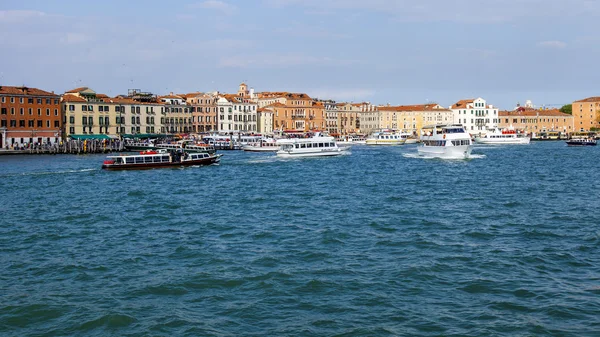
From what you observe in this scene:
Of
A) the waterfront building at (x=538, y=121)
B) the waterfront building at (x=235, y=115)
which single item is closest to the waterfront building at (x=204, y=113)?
the waterfront building at (x=235, y=115)

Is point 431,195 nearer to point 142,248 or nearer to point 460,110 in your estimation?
point 142,248

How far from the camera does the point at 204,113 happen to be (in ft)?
291

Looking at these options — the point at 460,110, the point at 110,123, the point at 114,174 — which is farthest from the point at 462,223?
the point at 460,110

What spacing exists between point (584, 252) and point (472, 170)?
23.7 meters

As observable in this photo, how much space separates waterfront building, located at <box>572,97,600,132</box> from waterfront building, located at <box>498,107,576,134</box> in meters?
1.60

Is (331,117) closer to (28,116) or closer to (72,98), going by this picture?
(72,98)

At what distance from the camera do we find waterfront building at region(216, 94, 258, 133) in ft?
291

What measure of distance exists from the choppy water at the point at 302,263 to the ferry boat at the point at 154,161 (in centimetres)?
1230

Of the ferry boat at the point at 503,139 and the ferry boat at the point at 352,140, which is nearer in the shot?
the ferry boat at the point at 503,139

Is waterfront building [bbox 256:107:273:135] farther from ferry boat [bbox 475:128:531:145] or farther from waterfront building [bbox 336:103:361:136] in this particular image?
ferry boat [bbox 475:128:531:145]

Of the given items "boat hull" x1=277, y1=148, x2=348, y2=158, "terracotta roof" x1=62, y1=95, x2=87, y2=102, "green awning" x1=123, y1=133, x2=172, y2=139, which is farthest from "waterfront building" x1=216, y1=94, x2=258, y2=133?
"boat hull" x1=277, y1=148, x2=348, y2=158

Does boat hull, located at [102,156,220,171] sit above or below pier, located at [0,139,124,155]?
below

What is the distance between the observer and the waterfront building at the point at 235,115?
88.8 metres

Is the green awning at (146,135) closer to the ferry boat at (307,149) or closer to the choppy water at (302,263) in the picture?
the ferry boat at (307,149)
